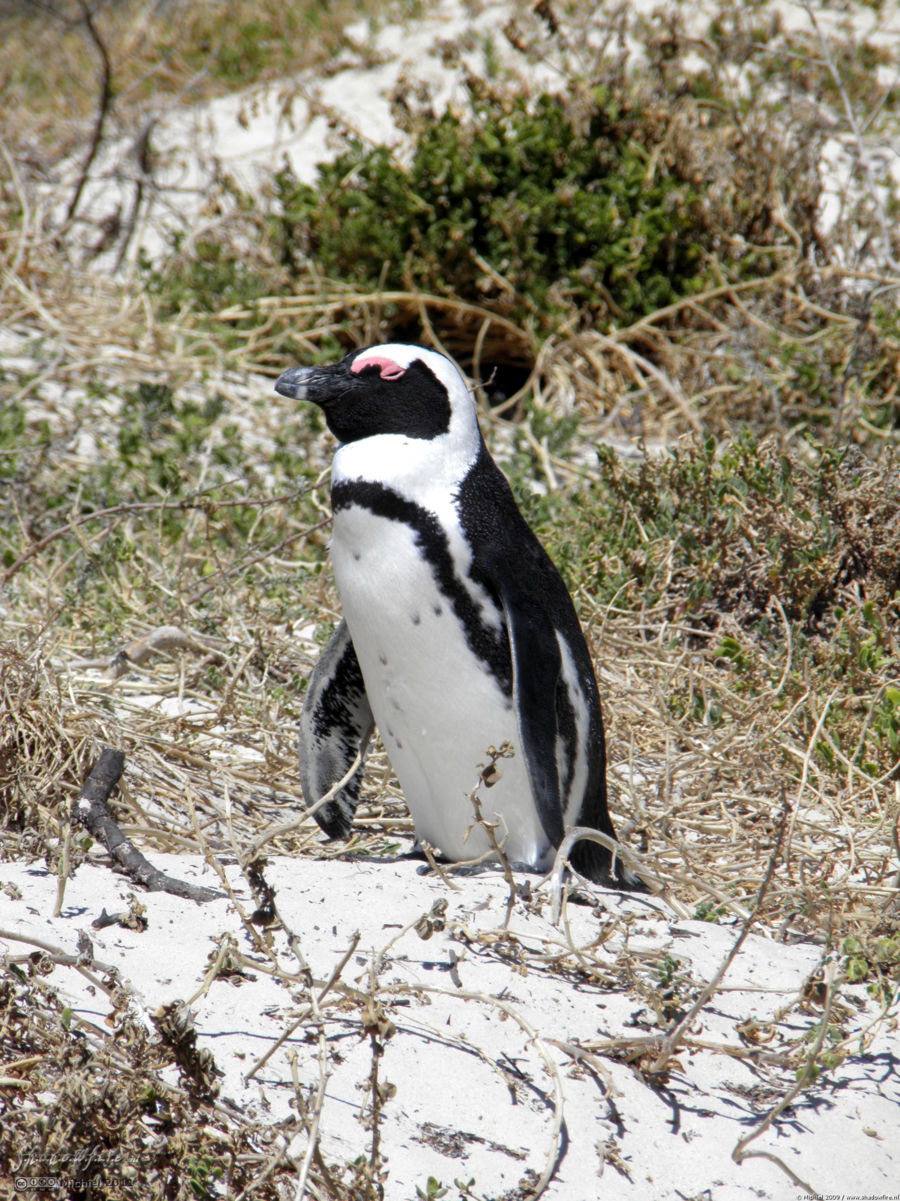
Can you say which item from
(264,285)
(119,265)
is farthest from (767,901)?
Result: (119,265)

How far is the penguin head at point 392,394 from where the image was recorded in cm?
229

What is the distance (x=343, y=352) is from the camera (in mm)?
5148

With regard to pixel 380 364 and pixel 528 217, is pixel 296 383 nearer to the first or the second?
pixel 380 364

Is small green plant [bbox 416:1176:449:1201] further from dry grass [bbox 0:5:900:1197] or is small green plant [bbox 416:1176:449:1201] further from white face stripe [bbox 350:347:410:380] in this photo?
white face stripe [bbox 350:347:410:380]

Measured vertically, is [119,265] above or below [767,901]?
above

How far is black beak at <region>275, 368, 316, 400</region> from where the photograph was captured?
2330 mm

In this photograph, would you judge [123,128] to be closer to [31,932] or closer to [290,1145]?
[31,932]

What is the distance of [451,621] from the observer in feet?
7.31

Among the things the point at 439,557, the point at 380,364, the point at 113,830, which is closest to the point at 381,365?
the point at 380,364

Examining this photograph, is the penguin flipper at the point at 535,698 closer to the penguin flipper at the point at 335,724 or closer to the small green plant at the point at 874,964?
the penguin flipper at the point at 335,724

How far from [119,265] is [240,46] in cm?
270

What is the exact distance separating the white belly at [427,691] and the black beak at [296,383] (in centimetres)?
27

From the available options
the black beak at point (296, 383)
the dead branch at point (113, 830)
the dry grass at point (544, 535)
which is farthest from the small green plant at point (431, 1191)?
Answer: the black beak at point (296, 383)

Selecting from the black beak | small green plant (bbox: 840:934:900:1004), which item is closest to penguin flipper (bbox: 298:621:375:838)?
the black beak
